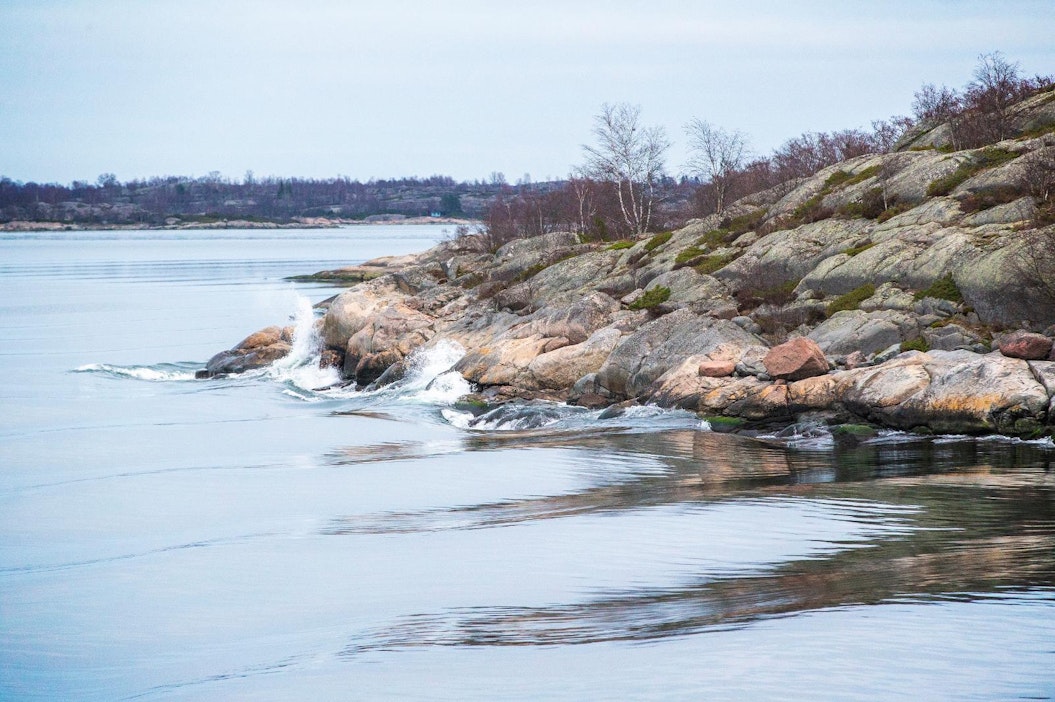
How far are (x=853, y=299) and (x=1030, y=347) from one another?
751cm

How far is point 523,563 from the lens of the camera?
13812mm

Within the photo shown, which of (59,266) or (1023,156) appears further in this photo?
(59,266)

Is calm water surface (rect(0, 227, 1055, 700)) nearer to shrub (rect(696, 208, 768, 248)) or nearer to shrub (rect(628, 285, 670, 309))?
shrub (rect(628, 285, 670, 309))

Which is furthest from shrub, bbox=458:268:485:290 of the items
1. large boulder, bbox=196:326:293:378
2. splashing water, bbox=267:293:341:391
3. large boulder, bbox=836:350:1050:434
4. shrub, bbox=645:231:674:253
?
large boulder, bbox=836:350:1050:434

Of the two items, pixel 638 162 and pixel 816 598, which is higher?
pixel 638 162

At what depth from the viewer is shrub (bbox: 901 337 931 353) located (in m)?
24.1

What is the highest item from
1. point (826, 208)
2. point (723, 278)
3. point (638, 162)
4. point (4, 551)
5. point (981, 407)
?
point (638, 162)

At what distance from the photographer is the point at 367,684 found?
400 inches

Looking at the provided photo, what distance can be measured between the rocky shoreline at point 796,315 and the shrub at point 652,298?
0.43 feet

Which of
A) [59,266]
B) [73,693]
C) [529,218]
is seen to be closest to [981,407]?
[73,693]

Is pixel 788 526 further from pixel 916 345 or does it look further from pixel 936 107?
pixel 936 107

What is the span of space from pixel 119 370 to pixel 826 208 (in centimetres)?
2724

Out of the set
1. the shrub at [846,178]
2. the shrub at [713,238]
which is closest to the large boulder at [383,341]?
the shrub at [713,238]

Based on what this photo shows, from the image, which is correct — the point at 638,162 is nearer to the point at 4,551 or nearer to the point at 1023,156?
the point at 1023,156
